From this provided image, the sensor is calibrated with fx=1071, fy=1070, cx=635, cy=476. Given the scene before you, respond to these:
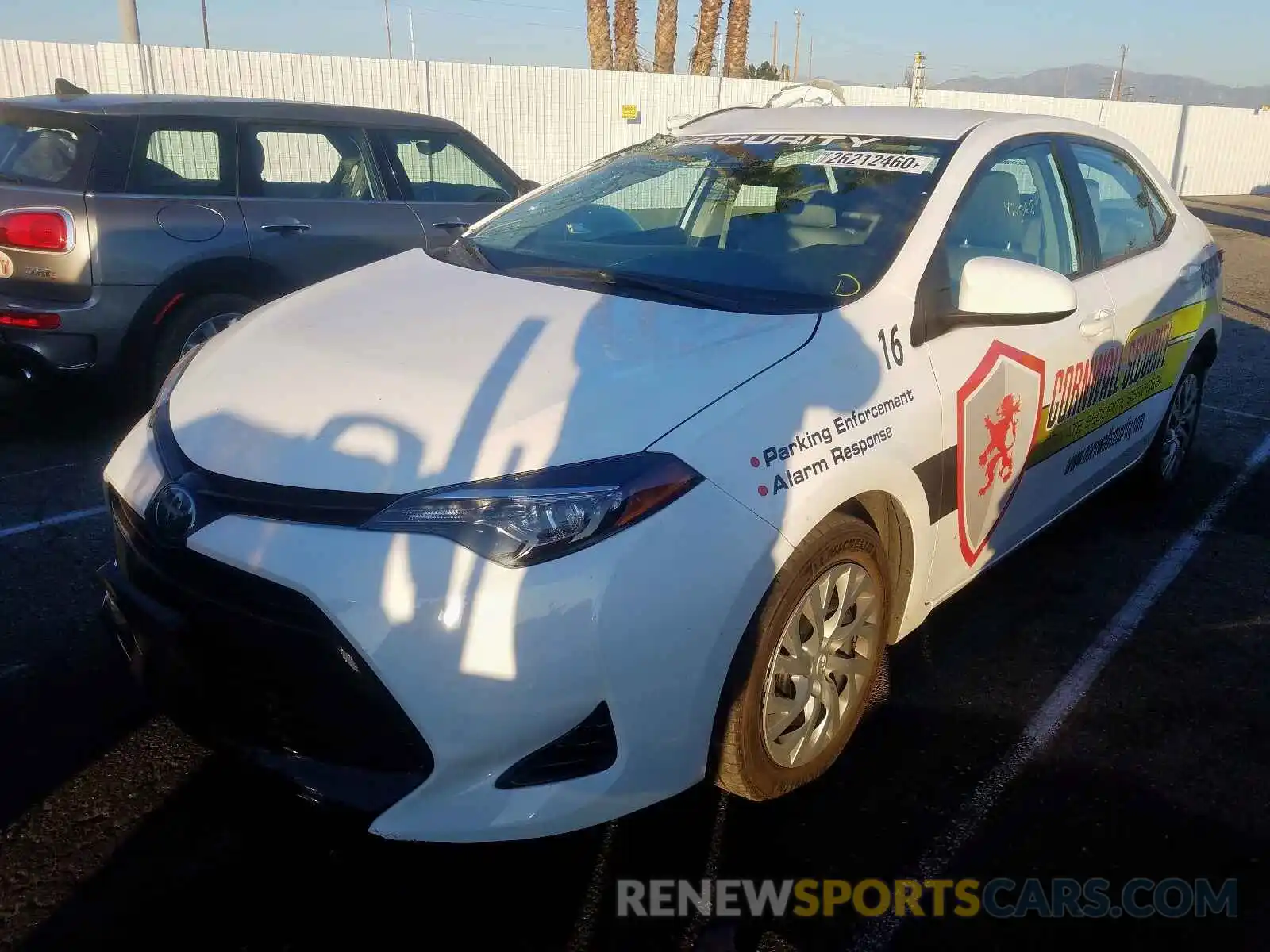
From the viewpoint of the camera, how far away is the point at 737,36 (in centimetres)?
2389

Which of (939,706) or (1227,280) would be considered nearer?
(939,706)

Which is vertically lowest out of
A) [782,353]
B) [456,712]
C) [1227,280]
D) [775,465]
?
[1227,280]

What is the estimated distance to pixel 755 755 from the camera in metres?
2.50

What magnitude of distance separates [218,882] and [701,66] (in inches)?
909

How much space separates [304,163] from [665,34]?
17.5 metres

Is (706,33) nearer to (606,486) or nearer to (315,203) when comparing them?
(315,203)

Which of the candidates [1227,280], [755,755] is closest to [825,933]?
[755,755]

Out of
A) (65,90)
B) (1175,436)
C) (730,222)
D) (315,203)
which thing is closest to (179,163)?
(315,203)

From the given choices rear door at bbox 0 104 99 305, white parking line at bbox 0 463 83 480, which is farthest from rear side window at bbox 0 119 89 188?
white parking line at bbox 0 463 83 480

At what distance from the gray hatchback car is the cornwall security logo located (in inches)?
93.0

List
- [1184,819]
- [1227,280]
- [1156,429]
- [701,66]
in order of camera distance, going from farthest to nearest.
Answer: [701,66] → [1227,280] → [1156,429] → [1184,819]

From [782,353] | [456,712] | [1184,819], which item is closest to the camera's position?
[456,712]

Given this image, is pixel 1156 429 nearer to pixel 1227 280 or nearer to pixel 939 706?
pixel 939 706

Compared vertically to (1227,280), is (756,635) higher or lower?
higher
